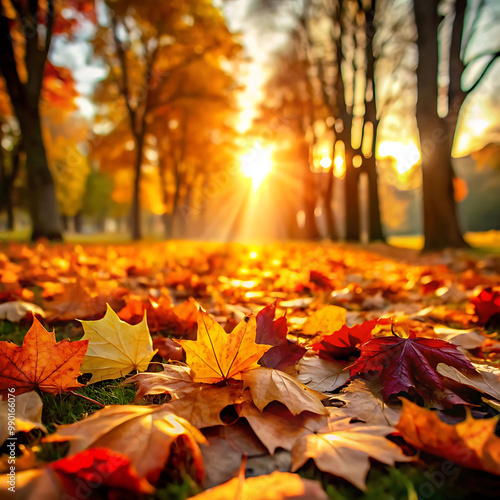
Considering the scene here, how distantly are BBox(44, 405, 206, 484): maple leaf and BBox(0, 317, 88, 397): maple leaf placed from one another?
27 centimetres

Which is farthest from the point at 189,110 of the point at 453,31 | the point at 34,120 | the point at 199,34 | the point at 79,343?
the point at 79,343

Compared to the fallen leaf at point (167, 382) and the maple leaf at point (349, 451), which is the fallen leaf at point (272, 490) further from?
the fallen leaf at point (167, 382)

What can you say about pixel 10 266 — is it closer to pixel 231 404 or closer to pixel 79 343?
pixel 79 343

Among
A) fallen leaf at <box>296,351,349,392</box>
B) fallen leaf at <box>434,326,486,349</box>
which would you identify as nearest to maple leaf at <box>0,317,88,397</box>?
fallen leaf at <box>296,351,349,392</box>

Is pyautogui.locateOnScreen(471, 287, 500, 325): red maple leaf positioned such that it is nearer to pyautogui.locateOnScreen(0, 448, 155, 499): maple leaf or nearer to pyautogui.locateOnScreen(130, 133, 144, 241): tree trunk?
pyautogui.locateOnScreen(0, 448, 155, 499): maple leaf

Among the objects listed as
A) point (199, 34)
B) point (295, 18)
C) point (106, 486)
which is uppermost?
point (295, 18)

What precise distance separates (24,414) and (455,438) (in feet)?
3.15

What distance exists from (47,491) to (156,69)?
663 inches

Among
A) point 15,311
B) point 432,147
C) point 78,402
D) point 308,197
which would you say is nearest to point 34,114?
point 15,311

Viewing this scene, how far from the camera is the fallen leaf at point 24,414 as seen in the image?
0.77m

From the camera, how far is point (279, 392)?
2.94ft

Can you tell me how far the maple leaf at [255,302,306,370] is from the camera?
45.7 inches

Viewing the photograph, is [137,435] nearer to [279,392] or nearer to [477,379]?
[279,392]

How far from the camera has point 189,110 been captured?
57.0ft
